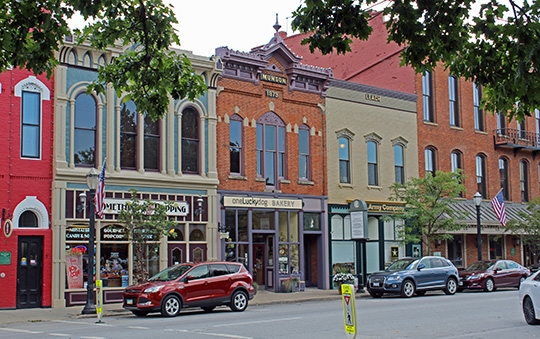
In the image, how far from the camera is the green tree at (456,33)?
33.3ft

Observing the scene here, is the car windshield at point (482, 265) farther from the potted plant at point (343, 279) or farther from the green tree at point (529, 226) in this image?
the green tree at point (529, 226)

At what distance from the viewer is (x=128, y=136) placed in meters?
26.4

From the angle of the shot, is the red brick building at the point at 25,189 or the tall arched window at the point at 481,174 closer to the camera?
the red brick building at the point at 25,189

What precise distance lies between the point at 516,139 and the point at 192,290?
27310mm

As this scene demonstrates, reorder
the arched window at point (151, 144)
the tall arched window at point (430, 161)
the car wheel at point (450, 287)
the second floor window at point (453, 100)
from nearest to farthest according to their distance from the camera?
the arched window at point (151, 144)
the car wheel at point (450, 287)
the tall arched window at point (430, 161)
the second floor window at point (453, 100)

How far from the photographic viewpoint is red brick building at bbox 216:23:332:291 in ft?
95.3

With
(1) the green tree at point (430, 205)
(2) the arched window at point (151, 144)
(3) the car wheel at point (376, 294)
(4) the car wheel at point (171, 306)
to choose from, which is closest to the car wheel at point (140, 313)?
(4) the car wheel at point (171, 306)

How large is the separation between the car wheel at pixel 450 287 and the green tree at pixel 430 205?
3.75 m

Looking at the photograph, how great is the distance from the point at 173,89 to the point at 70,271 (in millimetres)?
13168

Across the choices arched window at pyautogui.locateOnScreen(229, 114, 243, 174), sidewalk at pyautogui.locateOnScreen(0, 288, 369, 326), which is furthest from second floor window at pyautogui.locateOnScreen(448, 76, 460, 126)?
arched window at pyautogui.locateOnScreen(229, 114, 243, 174)

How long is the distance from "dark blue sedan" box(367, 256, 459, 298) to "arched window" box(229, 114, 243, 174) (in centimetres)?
694

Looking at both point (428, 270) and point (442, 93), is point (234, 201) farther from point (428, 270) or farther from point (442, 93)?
point (442, 93)

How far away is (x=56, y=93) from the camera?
80.3 feet

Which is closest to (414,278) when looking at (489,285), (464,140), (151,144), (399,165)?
(489,285)
